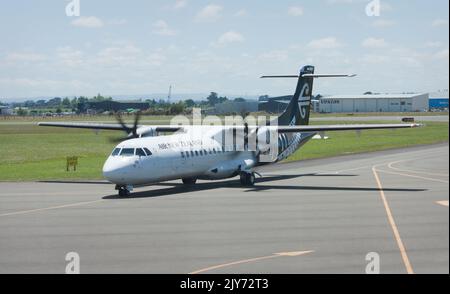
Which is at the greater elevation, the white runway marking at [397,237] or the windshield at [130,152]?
the windshield at [130,152]

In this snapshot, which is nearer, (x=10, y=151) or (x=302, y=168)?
(x=302, y=168)

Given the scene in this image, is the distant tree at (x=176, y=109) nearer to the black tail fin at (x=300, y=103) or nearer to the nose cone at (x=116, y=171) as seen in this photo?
the black tail fin at (x=300, y=103)

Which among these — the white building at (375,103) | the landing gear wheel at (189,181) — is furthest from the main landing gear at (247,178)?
the white building at (375,103)

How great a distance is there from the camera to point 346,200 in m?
29.6

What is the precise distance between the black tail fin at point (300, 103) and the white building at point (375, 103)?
4991 inches

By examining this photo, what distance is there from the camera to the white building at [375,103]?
16575 cm

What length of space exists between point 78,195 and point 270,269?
18129mm

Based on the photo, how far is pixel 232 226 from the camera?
23109mm

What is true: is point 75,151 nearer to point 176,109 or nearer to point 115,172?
point 176,109

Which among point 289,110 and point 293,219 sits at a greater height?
point 289,110
